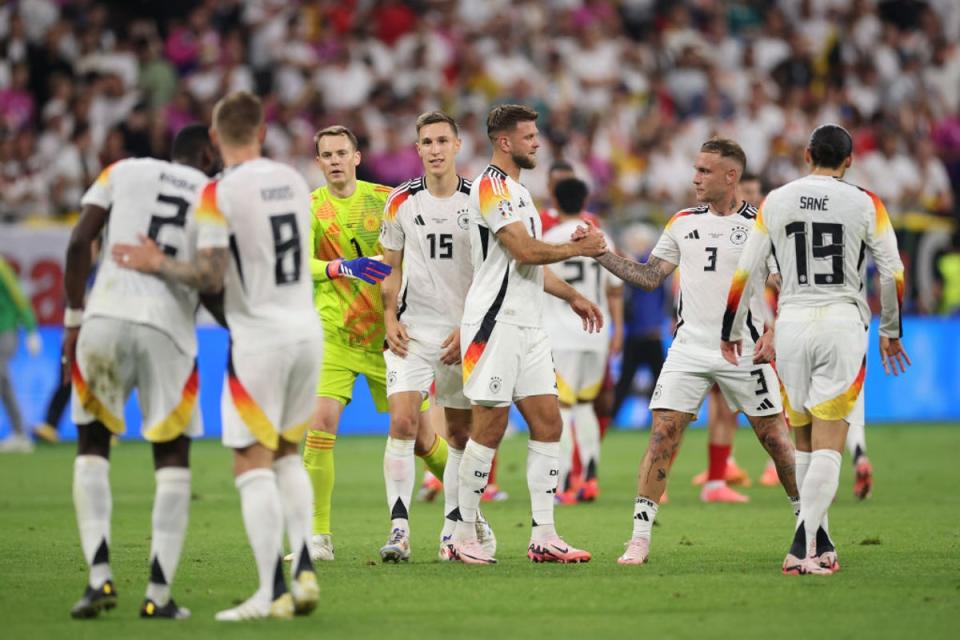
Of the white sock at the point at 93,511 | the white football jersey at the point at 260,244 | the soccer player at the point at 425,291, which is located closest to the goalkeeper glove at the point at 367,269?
the soccer player at the point at 425,291

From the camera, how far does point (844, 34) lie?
28.7m

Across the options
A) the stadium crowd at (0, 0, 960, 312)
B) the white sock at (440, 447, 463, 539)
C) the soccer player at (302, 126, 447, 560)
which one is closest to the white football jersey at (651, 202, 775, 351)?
the white sock at (440, 447, 463, 539)

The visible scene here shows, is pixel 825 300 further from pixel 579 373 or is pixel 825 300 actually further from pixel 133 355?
pixel 579 373

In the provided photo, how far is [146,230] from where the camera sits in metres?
7.52

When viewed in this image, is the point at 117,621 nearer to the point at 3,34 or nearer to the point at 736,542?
the point at 736,542

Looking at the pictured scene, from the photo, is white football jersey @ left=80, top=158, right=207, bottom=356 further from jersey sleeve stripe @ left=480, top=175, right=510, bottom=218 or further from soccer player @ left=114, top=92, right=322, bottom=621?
jersey sleeve stripe @ left=480, top=175, right=510, bottom=218

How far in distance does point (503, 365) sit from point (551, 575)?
132 centimetres

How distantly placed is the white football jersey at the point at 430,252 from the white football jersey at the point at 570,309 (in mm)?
3907

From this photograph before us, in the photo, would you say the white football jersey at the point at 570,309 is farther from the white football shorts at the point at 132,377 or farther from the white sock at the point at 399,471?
the white football shorts at the point at 132,377

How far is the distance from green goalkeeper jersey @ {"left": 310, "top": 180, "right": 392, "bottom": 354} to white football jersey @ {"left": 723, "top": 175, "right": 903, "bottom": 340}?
9.27 ft

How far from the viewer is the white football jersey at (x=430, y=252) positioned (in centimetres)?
993

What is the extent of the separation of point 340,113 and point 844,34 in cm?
1052

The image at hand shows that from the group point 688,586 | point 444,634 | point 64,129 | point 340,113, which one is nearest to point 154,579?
point 444,634

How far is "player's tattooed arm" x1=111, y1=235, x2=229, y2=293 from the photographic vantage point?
7164mm
